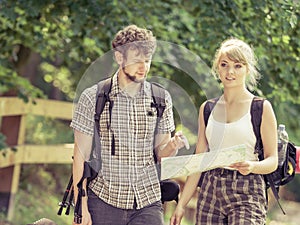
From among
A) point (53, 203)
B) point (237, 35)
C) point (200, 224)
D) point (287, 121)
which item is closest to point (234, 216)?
point (200, 224)

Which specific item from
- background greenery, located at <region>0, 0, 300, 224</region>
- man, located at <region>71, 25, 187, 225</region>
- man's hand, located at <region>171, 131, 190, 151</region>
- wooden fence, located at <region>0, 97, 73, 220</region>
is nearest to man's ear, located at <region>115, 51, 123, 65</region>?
man, located at <region>71, 25, 187, 225</region>

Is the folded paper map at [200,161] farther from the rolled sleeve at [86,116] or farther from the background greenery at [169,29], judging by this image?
the background greenery at [169,29]

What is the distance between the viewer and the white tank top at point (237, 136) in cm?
470

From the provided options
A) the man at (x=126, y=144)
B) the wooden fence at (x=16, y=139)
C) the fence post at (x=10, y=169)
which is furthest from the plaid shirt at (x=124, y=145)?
the fence post at (x=10, y=169)

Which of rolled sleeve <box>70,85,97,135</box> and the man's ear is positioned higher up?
the man's ear

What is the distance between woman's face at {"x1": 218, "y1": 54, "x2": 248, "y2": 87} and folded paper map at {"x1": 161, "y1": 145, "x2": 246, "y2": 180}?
0.40 meters

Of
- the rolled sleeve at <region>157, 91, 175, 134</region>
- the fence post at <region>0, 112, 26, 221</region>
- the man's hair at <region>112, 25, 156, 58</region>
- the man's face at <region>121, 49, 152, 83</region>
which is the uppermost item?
the man's hair at <region>112, 25, 156, 58</region>

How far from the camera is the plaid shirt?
15.2 feet

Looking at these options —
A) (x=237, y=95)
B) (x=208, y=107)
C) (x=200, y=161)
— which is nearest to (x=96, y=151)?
(x=200, y=161)

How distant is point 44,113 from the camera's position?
456 inches

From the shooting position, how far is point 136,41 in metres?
4.63

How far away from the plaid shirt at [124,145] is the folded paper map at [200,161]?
13 cm

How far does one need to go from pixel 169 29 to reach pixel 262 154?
16.7ft

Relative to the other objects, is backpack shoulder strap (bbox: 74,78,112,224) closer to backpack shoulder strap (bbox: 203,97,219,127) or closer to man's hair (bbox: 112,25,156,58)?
man's hair (bbox: 112,25,156,58)
